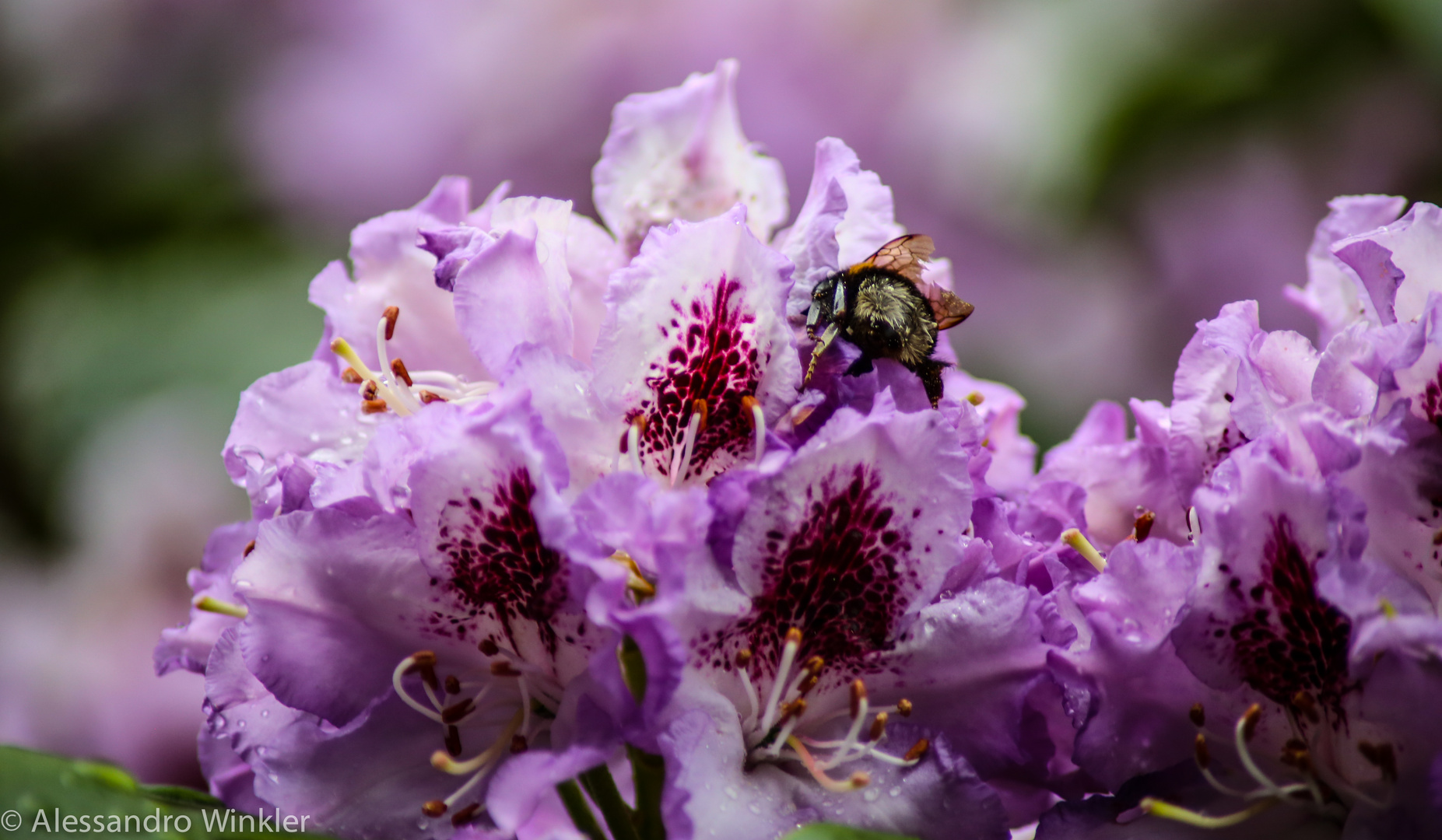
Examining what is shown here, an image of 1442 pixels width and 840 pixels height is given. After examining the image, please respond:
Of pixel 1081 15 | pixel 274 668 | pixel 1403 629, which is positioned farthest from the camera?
pixel 1081 15

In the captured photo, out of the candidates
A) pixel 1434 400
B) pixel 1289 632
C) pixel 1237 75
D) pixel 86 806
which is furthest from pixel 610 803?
pixel 1237 75

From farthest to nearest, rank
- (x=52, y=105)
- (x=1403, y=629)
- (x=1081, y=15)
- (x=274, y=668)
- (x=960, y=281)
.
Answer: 1. (x=52, y=105)
2. (x=960, y=281)
3. (x=1081, y=15)
4. (x=274, y=668)
5. (x=1403, y=629)

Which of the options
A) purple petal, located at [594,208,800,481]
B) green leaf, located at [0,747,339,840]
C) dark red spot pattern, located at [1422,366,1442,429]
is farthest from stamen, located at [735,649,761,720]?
dark red spot pattern, located at [1422,366,1442,429]

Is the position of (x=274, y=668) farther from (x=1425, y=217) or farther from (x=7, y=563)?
(x=7, y=563)

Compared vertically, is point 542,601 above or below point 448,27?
below

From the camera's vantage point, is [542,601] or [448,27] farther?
[448,27]

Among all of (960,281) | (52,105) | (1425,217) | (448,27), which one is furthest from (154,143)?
(1425,217)
